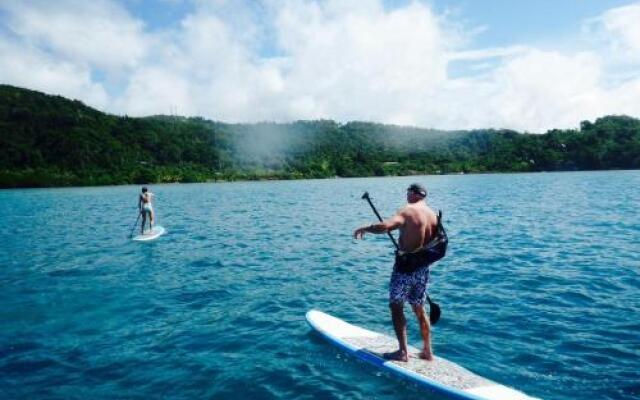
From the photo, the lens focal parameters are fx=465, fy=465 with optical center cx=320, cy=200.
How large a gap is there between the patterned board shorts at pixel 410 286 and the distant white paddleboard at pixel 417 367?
1.27 metres

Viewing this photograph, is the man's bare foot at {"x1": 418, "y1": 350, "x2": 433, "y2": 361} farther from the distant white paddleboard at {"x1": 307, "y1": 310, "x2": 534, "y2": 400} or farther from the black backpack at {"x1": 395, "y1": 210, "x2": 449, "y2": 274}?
the black backpack at {"x1": 395, "y1": 210, "x2": 449, "y2": 274}

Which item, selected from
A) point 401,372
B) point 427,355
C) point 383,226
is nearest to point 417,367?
point 401,372

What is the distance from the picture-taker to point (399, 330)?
8.97 meters

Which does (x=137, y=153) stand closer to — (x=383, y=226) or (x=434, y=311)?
(x=434, y=311)

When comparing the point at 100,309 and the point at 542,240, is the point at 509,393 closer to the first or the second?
the point at 100,309

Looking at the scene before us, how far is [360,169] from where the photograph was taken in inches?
7657

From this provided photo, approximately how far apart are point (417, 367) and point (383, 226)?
303 centimetres

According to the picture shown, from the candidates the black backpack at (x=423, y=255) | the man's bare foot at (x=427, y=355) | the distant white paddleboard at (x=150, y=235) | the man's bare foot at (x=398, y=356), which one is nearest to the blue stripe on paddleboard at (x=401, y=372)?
the man's bare foot at (x=398, y=356)

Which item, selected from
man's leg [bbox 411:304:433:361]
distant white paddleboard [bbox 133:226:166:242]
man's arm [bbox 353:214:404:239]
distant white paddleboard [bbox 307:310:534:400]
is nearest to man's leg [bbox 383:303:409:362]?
distant white paddleboard [bbox 307:310:534:400]

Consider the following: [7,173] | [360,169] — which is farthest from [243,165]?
[7,173]

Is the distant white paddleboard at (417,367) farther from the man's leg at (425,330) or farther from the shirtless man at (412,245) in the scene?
the shirtless man at (412,245)

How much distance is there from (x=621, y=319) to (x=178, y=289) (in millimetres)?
12923

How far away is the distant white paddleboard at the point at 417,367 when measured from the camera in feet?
25.8

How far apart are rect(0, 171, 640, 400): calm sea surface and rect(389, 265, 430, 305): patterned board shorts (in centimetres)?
156
